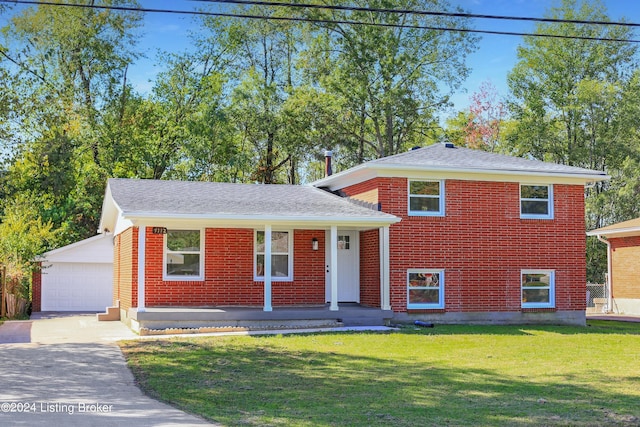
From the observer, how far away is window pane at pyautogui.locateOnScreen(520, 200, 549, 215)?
2234cm

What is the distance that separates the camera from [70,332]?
18.3 metres

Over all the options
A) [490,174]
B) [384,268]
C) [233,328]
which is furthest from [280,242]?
[490,174]

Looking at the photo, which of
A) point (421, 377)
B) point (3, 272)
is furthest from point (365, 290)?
point (3, 272)

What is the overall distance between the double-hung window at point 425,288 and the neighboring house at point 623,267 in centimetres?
1151

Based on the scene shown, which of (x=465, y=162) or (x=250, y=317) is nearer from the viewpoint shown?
(x=250, y=317)

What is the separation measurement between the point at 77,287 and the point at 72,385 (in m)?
18.4

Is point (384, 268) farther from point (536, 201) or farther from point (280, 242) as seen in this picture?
point (536, 201)

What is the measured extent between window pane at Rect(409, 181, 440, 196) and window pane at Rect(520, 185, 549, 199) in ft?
9.50

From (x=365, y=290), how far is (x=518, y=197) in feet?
17.8

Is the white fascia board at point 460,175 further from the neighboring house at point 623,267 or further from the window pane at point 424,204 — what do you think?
the neighboring house at point 623,267

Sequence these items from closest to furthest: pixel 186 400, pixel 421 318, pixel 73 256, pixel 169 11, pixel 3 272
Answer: pixel 186 400, pixel 169 11, pixel 421 318, pixel 3 272, pixel 73 256

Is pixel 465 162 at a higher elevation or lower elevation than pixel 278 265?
higher

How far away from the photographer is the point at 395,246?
823 inches

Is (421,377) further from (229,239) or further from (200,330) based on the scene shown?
(229,239)
